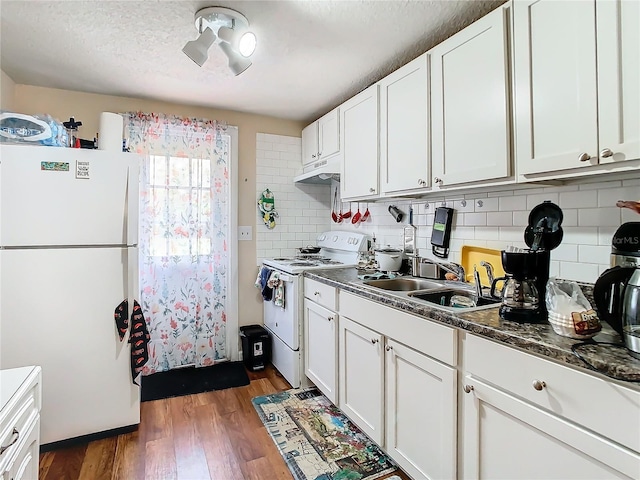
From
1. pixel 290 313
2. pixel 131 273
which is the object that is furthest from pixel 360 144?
pixel 131 273

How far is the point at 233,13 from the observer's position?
65.9 inches

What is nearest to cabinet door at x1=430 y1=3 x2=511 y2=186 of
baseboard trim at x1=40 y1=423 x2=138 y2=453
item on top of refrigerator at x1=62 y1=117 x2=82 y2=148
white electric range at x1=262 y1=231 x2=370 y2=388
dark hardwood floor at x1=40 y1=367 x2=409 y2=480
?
white electric range at x1=262 y1=231 x2=370 y2=388

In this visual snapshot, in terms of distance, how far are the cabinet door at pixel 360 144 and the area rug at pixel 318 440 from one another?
1497 mm

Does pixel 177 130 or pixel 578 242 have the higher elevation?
pixel 177 130

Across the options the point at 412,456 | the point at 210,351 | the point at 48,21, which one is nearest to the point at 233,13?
the point at 48,21

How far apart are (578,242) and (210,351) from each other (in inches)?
110

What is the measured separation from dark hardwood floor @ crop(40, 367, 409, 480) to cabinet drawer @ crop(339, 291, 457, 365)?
2.50 feet

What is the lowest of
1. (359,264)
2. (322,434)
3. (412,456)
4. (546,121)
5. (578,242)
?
(322,434)

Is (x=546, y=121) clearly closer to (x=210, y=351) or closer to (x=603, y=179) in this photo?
(x=603, y=179)

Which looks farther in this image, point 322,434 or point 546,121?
point 322,434

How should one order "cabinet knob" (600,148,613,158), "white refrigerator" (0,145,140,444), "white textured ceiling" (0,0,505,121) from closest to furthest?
"cabinet knob" (600,148,613,158) → "white textured ceiling" (0,0,505,121) → "white refrigerator" (0,145,140,444)

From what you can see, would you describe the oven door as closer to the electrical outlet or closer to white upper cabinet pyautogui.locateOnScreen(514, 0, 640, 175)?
the electrical outlet

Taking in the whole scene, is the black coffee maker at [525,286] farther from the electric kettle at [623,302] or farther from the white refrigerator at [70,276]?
the white refrigerator at [70,276]

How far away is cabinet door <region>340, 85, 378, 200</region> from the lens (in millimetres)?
2320
